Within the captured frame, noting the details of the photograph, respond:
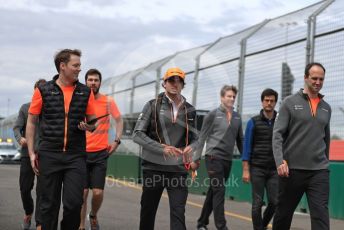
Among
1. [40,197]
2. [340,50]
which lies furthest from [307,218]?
[40,197]

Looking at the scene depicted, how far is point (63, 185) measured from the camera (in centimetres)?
665

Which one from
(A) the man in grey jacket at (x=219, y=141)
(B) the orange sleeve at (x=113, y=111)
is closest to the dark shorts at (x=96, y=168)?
(B) the orange sleeve at (x=113, y=111)

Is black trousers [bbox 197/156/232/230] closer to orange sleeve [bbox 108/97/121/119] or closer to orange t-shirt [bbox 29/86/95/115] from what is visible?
orange sleeve [bbox 108/97/121/119]

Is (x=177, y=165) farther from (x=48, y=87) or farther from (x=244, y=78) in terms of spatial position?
(x=244, y=78)

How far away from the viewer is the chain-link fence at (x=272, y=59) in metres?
13.1

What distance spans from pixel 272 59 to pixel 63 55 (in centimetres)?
929

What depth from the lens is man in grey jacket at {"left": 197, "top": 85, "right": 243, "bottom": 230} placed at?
370 inches

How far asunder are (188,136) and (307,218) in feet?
19.1

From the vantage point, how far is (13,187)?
17.8 metres

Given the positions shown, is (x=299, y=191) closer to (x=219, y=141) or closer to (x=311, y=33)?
(x=219, y=141)

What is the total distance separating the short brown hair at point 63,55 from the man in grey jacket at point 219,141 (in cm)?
313

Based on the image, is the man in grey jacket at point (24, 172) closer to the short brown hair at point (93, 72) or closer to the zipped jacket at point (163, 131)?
the short brown hair at point (93, 72)

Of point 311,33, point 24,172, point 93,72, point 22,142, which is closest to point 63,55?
point 93,72

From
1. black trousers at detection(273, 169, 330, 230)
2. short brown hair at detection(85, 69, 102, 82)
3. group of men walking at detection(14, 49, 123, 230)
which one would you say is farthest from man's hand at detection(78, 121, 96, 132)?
short brown hair at detection(85, 69, 102, 82)
